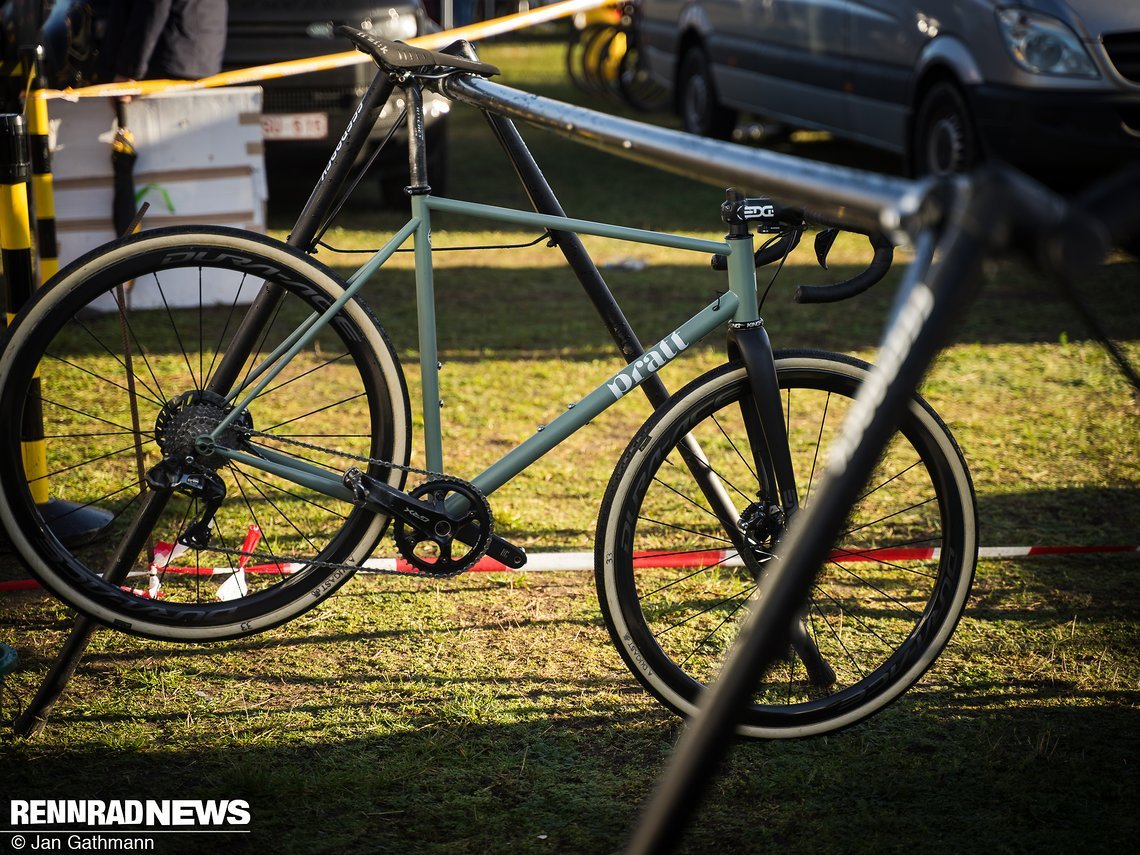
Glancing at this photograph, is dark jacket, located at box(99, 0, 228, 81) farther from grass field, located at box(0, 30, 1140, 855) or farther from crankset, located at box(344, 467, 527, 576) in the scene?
crankset, located at box(344, 467, 527, 576)

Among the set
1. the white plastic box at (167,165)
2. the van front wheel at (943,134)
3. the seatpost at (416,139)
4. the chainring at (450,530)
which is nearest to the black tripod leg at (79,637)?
the chainring at (450,530)

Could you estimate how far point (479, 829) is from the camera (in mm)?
2381

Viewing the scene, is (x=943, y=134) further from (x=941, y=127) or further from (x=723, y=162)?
(x=723, y=162)

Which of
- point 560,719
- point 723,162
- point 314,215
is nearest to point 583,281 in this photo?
point 314,215

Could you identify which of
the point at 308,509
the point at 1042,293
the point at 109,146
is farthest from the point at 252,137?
the point at 1042,293

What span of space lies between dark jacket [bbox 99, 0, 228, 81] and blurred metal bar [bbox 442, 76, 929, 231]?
4.44m

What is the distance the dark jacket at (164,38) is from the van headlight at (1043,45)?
4.53 metres

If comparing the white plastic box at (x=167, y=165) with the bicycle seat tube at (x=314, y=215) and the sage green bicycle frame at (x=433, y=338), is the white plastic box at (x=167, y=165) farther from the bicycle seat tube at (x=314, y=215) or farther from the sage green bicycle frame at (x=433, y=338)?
the sage green bicycle frame at (x=433, y=338)

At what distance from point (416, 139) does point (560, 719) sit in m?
1.38

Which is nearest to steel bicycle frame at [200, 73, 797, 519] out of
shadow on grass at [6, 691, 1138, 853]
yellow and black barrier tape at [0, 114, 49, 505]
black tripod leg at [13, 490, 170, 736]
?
black tripod leg at [13, 490, 170, 736]

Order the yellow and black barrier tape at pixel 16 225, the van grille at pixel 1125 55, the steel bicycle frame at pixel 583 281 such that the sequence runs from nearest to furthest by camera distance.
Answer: the steel bicycle frame at pixel 583 281
the yellow and black barrier tape at pixel 16 225
the van grille at pixel 1125 55

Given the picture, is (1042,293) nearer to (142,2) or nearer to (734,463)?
(734,463)

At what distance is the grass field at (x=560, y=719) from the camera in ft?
7.91

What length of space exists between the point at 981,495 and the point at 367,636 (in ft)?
7.39
